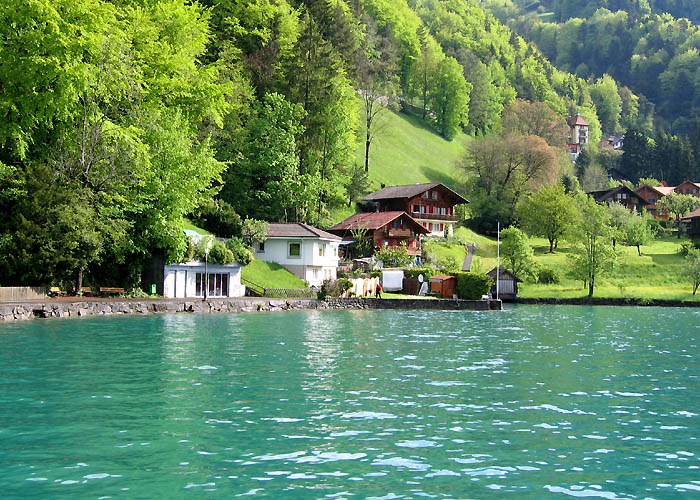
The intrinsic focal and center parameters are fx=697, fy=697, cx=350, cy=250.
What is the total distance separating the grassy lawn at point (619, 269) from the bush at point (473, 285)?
454 inches

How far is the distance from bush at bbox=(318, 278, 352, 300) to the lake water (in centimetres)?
2844

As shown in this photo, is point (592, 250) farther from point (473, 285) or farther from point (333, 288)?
point (333, 288)

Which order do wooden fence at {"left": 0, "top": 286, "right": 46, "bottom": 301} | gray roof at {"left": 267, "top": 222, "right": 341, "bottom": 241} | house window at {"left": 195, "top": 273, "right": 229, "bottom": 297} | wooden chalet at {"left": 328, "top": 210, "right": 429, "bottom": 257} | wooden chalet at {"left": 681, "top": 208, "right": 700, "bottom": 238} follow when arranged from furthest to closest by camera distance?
wooden chalet at {"left": 681, "top": 208, "right": 700, "bottom": 238}, wooden chalet at {"left": 328, "top": 210, "right": 429, "bottom": 257}, gray roof at {"left": 267, "top": 222, "right": 341, "bottom": 241}, house window at {"left": 195, "top": 273, "right": 229, "bottom": 297}, wooden fence at {"left": 0, "top": 286, "right": 46, "bottom": 301}

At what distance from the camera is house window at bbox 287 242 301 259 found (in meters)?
68.8

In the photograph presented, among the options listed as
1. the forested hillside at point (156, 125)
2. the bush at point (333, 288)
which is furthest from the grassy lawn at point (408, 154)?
the bush at point (333, 288)

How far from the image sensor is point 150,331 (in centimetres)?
3500

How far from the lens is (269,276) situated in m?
65.1

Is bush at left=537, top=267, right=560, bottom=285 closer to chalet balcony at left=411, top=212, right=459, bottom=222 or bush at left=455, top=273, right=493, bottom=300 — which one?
bush at left=455, top=273, right=493, bottom=300

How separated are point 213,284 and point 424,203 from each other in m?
48.7

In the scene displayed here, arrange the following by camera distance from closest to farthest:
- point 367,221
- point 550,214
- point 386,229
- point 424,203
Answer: point 386,229
point 367,221
point 424,203
point 550,214

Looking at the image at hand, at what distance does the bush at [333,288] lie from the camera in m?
61.1

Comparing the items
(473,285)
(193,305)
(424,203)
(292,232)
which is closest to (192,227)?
(292,232)

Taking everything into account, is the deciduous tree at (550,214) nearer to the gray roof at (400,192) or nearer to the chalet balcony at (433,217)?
the chalet balcony at (433,217)

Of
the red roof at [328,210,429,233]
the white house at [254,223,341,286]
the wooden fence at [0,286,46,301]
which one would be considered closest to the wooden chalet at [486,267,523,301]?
the red roof at [328,210,429,233]
